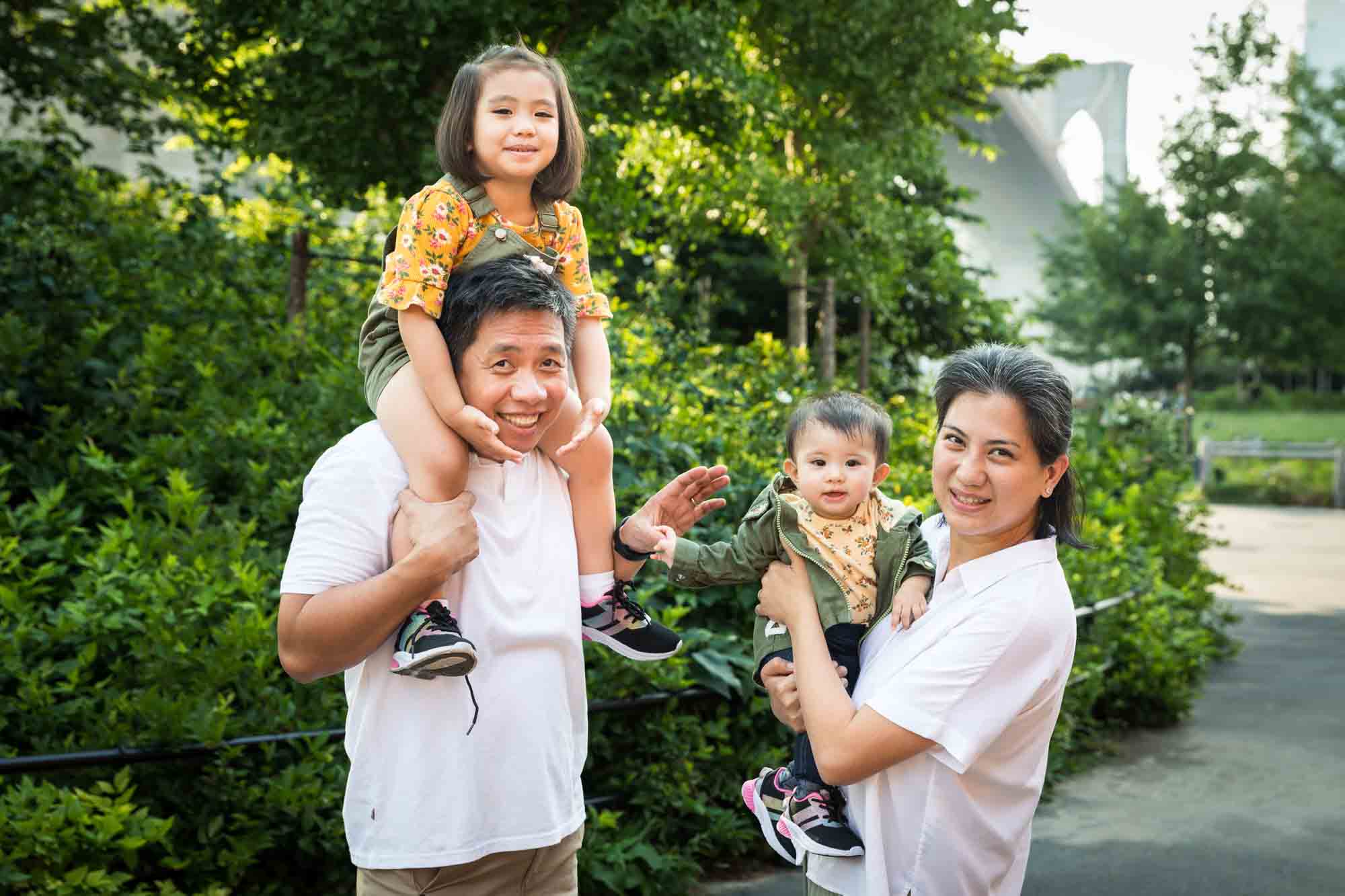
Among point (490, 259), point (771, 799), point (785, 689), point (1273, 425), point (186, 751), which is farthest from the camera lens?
point (1273, 425)

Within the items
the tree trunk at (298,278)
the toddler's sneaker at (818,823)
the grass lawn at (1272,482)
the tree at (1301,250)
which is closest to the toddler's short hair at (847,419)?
the toddler's sneaker at (818,823)

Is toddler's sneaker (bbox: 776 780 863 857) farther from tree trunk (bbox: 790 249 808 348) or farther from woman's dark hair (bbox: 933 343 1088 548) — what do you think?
tree trunk (bbox: 790 249 808 348)

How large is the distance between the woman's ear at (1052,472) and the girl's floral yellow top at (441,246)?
36.6 inches

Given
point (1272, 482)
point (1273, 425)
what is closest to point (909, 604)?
point (1272, 482)

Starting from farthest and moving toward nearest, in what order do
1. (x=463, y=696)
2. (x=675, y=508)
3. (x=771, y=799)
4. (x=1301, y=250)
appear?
(x=1301, y=250)
(x=771, y=799)
(x=675, y=508)
(x=463, y=696)

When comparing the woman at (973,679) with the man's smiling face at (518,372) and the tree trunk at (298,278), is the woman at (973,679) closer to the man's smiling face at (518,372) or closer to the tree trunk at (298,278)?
the man's smiling face at (518,372)

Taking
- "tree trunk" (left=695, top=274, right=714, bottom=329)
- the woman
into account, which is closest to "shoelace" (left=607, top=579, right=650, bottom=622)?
the woman

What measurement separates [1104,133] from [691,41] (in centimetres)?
5083

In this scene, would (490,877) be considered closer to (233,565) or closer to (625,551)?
(625,551)

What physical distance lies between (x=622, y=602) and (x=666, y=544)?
0.15 meters

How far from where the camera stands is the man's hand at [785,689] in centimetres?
251

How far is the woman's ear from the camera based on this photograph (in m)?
2.36

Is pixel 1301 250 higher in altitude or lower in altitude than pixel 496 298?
higher

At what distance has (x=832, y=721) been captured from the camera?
2291 millimetres
